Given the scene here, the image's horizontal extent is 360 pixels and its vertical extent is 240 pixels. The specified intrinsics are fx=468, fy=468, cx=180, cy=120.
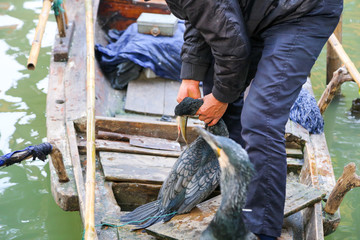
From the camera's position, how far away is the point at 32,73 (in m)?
6.83

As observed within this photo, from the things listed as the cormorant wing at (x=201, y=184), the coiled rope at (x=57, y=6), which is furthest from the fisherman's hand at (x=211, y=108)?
the coiled rope at (x=57, y=6)

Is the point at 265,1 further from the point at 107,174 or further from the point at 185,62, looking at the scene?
the point at 107,174

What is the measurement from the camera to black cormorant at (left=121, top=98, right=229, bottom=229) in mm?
3021

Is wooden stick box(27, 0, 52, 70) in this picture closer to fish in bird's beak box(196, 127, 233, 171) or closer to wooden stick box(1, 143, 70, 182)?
wooden stick box(1, 143, 70, 182)

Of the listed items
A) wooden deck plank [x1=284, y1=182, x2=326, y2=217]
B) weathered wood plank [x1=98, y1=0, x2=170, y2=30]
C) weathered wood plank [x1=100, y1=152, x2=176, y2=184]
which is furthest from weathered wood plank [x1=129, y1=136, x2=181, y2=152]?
weathered wood plank [x1=98, y1=0, x2=170, y2=30]

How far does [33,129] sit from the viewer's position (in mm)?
5648

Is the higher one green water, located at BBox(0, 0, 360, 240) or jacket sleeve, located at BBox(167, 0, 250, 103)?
jacket sleeve, located at BBox(167, 0, 250, 103)

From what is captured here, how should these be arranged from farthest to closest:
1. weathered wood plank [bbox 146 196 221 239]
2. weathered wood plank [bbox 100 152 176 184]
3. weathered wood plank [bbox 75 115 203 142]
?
weathered wood plank [bbox 75 115 203 142] < weathered wood plank [bbox 100 152 176 184] < weathered wood plank [bbox 146 196 221 239]

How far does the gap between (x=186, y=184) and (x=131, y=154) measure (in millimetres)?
997

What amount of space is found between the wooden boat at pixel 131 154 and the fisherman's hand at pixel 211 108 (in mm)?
564

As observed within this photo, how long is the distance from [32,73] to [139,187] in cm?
391

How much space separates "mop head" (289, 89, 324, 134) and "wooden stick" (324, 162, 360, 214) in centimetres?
108

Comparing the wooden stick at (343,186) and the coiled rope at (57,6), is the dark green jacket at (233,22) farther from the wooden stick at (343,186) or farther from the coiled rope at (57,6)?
the coiled rope at (57,6)

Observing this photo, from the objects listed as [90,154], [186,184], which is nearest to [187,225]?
[186,184]
